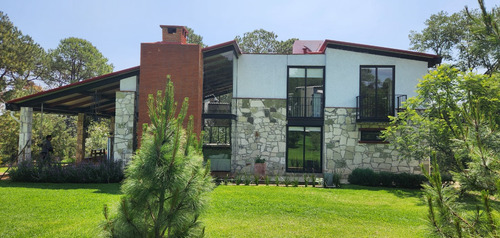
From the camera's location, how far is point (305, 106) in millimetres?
13414

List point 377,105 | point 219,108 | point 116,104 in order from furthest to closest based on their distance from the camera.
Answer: point 219,108 < point 377,105 < point 116,104

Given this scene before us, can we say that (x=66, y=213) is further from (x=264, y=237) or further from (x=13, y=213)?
(x=264, y=237)

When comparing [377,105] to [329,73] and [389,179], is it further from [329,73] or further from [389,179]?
[389,179]

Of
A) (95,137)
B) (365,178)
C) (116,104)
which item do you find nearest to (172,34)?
(116,104)

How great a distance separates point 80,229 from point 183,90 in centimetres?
661

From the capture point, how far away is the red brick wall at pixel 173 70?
1102 centimetres

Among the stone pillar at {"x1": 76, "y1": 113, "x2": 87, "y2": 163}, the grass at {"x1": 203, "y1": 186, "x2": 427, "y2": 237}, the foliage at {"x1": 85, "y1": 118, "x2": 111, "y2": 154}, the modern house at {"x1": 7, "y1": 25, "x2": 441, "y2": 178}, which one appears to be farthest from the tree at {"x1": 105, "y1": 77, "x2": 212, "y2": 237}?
the foliage at {"x1": 85, "y1": 118, "x2": 111, "y2": 154}

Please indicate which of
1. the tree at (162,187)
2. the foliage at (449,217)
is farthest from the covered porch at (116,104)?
the foliage at (449,217)

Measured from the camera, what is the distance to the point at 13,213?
611 centimetres

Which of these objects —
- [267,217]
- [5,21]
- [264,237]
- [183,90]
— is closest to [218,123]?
[183,90]

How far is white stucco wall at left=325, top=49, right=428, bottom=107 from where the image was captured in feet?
42.1

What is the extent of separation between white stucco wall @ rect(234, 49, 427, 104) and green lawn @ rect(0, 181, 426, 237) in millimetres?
4931

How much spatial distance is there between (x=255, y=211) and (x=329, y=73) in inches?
326

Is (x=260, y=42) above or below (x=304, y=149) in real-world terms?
above
